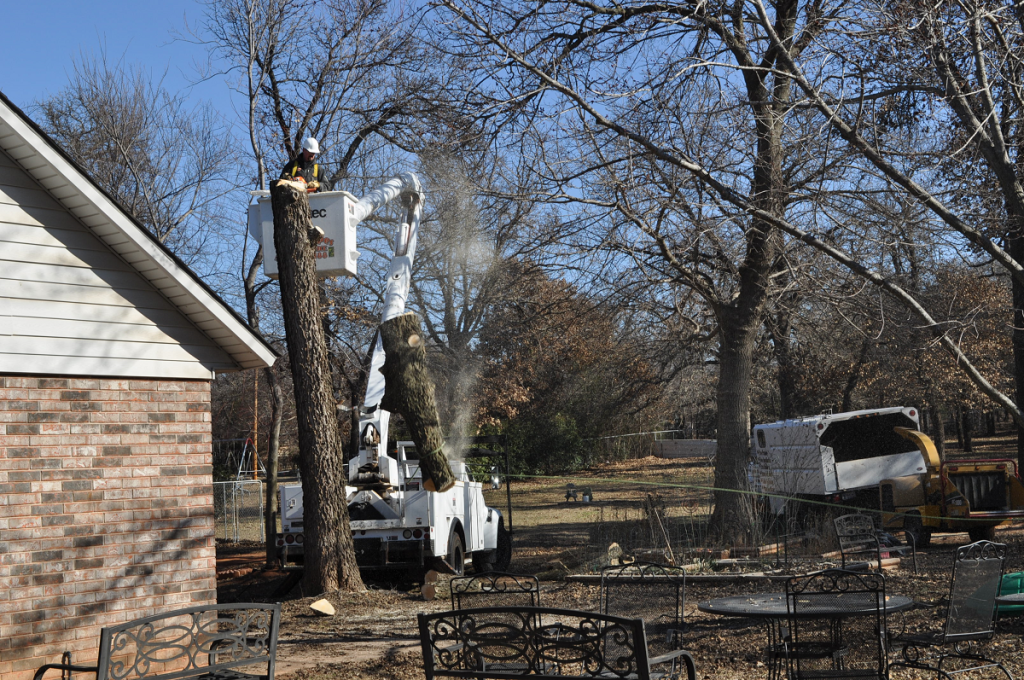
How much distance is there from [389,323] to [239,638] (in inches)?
351

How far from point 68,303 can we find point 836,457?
15262mm

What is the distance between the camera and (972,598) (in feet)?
21.1

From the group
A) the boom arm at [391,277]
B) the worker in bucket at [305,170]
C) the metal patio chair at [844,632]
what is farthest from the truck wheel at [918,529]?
the worker in bucket at [305,170]

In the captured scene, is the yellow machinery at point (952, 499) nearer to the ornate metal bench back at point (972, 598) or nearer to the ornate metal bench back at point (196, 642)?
the ornate metal bench back at point (972, 598)

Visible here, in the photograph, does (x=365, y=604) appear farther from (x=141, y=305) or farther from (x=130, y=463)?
(x=141, y=305)

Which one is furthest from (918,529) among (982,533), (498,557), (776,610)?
(776,610)

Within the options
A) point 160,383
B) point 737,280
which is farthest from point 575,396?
point 160,383

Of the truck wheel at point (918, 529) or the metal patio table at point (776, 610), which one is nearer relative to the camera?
the metal patio table at point (776, 610)

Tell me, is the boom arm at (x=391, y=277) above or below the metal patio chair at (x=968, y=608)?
above

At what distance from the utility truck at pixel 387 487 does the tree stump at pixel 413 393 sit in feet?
0.49

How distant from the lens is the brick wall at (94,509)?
300 inches

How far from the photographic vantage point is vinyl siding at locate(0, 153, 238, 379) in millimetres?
7770

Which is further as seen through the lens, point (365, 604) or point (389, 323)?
point (389, 323)

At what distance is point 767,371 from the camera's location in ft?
74.4
